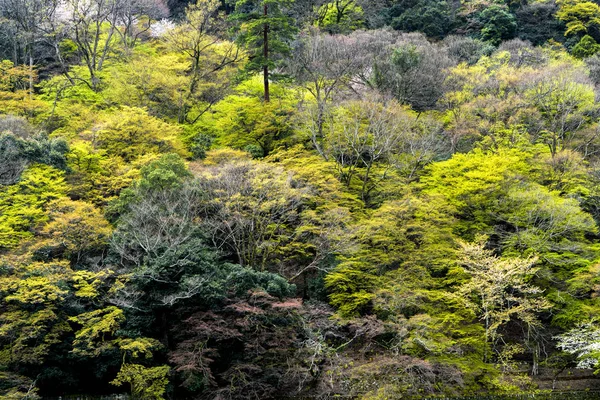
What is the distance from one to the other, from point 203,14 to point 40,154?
52.4ft

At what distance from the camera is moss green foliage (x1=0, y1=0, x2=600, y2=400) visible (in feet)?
61.8

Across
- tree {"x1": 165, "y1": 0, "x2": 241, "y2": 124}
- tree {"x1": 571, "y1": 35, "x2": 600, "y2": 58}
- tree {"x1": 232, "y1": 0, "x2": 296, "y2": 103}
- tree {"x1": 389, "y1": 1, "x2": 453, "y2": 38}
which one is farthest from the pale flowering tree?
tree {"x1": 389, "y1": 1, "x2": 453, "y2": 38}

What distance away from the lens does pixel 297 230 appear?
862 inches

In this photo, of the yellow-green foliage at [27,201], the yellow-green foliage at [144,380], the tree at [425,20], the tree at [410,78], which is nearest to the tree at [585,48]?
the tree at [425,20]

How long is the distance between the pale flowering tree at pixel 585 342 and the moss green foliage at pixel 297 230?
0.37 ft

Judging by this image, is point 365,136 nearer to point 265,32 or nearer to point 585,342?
point 265,32

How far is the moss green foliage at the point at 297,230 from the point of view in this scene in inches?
741

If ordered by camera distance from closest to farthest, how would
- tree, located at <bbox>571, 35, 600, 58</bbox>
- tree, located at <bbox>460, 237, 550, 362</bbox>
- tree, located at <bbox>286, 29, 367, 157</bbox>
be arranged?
tree, located at <bbox>460, 237, 550, 362</bbox>
tree, located at <bbox>286, 29, 367, 157</bbox>
tree, located at <bbox>571, 35, 600, 58</bbox>

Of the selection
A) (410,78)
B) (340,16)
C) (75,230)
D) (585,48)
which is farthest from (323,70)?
(585,48)

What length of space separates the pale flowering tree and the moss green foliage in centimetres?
11

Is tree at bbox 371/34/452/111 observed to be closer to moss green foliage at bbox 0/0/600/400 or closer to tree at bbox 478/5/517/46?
moss green foliage at bbox 0/0/600/400

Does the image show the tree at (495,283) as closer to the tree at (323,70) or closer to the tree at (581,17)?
the tree at (323,70)

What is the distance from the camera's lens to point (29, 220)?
20.7 m

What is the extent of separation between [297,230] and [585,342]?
1183 centimetres
